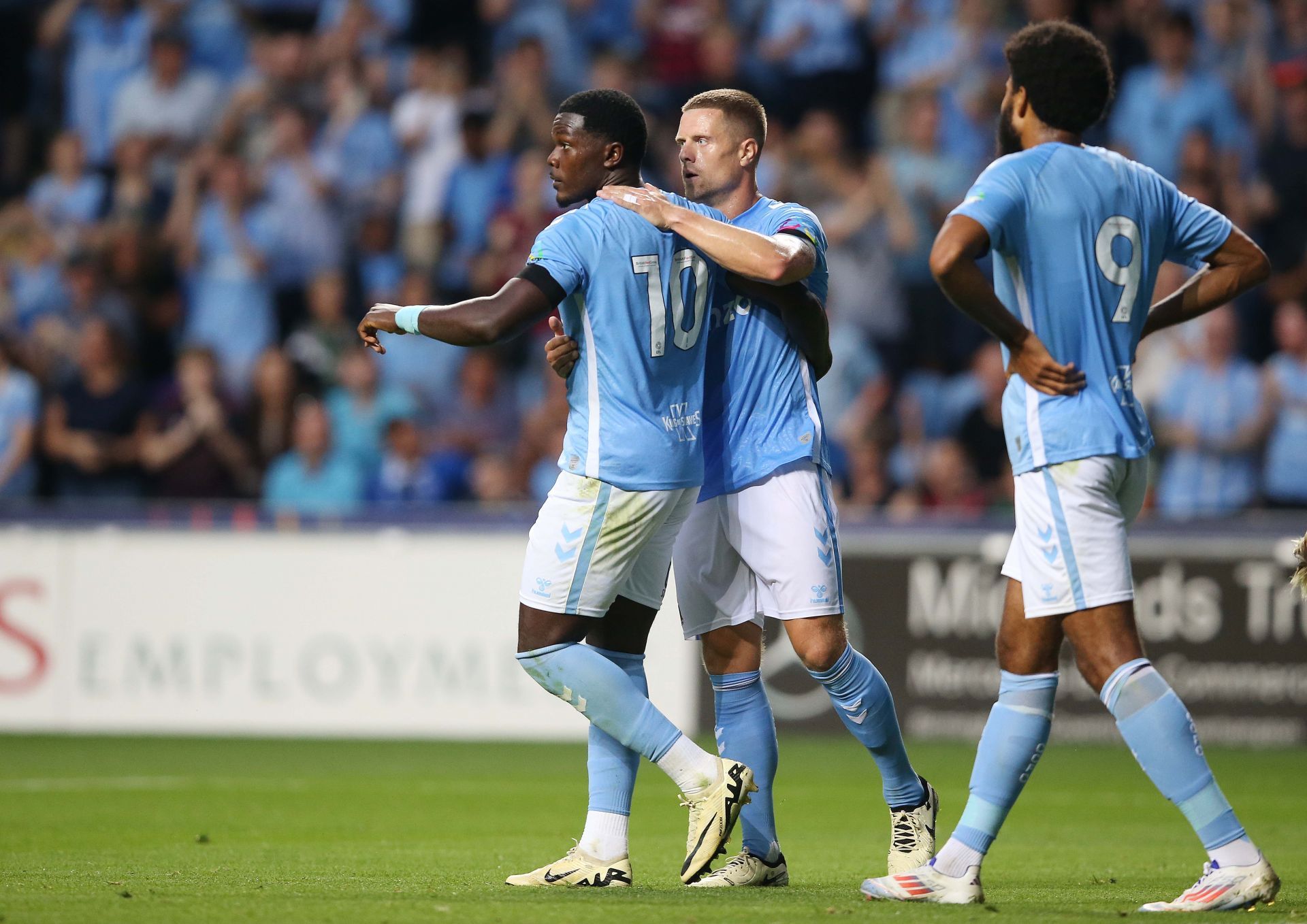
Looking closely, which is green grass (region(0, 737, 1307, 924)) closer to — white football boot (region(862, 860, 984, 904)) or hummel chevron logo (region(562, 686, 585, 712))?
white football boot (region(862, 860, 984, 904))

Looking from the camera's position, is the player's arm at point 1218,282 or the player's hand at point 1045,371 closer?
the player's hand at point 1045,371

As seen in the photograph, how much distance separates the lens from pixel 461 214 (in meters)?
14.0

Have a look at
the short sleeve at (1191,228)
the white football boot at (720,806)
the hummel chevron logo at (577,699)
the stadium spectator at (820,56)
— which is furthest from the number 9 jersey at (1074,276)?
the stadium spectator at (820,56)

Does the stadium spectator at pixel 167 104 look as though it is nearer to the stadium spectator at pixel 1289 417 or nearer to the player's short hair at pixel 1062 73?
the stadium spectator at pixel 1289 417

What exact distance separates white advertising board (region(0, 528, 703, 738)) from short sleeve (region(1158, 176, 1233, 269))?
6684mm

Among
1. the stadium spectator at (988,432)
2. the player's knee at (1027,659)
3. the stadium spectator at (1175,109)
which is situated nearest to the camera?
the player's knee at (1027,659)

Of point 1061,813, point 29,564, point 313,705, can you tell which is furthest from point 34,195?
point 1061,813

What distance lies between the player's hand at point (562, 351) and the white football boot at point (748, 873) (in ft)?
5.17

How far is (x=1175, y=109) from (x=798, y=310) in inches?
349

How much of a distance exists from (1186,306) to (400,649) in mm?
7279

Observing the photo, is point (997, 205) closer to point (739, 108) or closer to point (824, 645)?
point (739, 108)

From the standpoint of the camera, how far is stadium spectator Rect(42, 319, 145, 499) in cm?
1270

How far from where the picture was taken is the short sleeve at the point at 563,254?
4859mm

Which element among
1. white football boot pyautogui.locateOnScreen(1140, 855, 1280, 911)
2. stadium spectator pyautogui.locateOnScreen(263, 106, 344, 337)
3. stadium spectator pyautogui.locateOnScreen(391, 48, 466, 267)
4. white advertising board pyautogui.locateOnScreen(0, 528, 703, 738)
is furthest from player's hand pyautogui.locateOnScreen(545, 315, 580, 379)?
stadium spectator pyautogui.locateOnScreen(263, 106, 344, 337)
